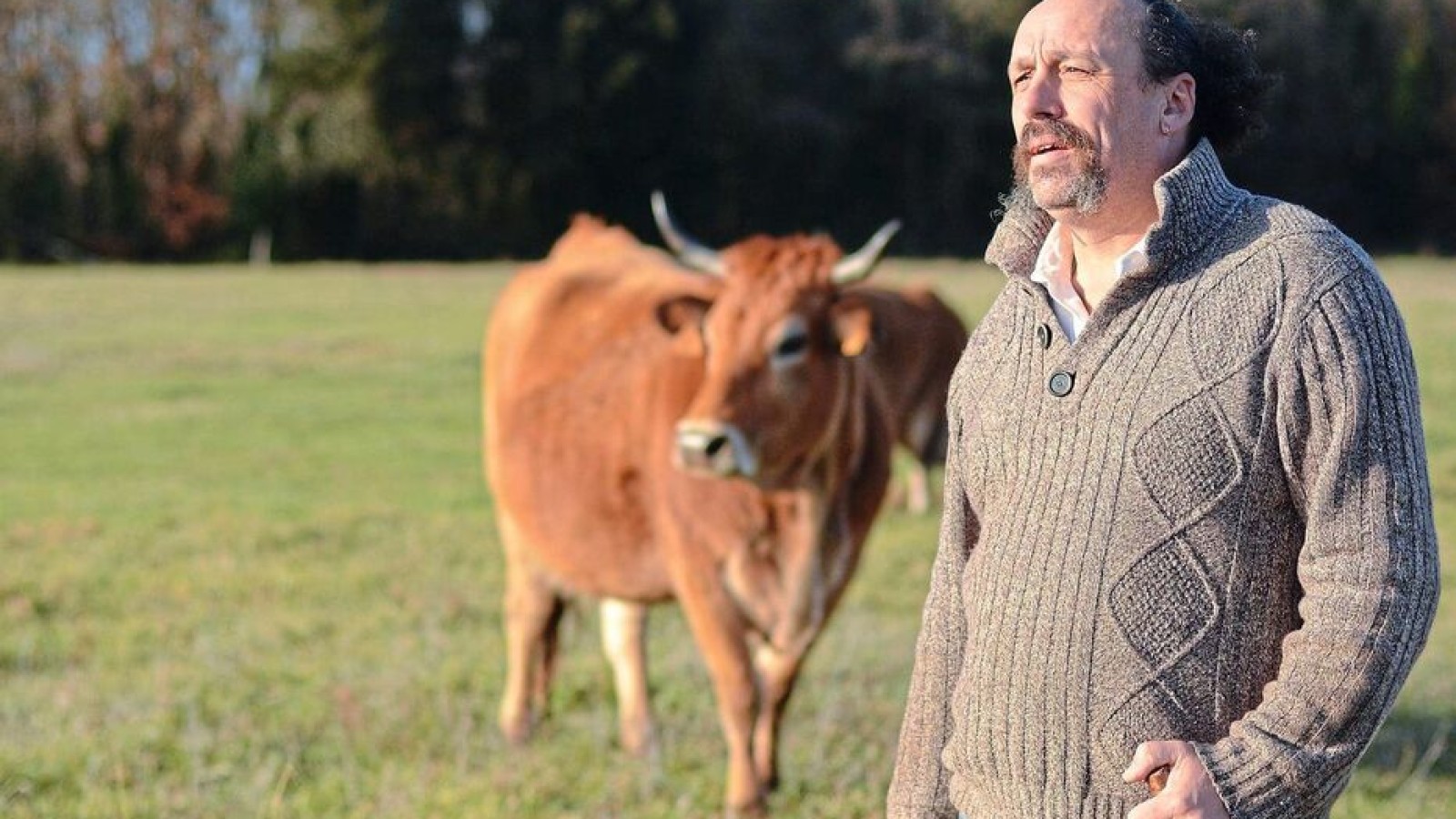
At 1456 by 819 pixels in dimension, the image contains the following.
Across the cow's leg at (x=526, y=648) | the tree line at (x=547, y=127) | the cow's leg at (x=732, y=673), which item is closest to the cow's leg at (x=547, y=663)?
the cow's leg at (x=526, y=648)

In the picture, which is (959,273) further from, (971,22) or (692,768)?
(692,768)

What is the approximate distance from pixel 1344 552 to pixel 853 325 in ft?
11.6

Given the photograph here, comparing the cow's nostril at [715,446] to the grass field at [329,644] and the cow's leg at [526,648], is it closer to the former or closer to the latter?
the grass field at [329,644]

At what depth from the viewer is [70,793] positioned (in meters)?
4.81

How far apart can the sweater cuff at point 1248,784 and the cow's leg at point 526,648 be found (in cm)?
399

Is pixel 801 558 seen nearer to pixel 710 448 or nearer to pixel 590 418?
pixel 710 448

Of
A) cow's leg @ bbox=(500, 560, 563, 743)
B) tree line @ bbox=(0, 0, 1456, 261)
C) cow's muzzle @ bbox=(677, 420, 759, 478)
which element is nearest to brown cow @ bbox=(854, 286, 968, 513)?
cow's leg @ bbox=(500, 560, 563, 743)

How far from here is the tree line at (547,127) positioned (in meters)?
38.3

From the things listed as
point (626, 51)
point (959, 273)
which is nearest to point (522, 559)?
point (959, 273)

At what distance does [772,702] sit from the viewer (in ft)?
17.8

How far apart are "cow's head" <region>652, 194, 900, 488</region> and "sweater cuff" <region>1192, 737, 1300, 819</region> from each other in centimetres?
317

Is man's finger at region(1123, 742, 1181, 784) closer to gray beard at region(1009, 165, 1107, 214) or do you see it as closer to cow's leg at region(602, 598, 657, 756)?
gray beard at region(1009, 165, 1107, 214)

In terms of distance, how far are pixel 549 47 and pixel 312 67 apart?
188 inches

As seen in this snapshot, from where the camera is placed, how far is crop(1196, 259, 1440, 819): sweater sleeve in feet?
6.57
